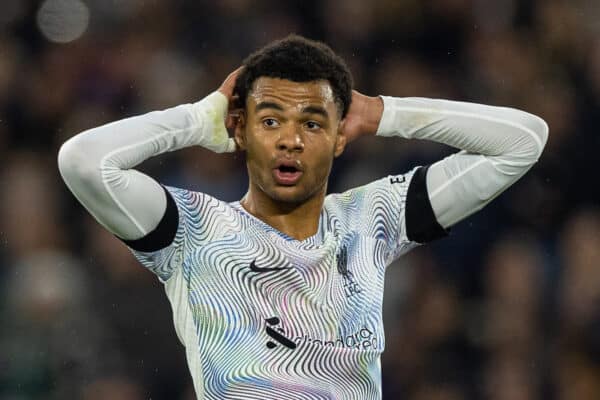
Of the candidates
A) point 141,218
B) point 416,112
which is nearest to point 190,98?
point 416,112

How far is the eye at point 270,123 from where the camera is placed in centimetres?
322

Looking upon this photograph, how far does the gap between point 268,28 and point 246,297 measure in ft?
9.63

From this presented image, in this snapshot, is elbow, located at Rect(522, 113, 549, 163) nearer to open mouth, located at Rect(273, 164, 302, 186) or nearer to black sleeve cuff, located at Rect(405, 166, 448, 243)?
black sleeve cuff, located at Rect(405, 166, 448, 243)

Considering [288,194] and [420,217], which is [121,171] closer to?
[288,194]

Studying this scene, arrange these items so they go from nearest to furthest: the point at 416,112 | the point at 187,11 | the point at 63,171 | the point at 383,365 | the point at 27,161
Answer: the point at 63,171 < the point at 416,112 < the point at 383,365 < the point at 27,161 < the point at 187,11

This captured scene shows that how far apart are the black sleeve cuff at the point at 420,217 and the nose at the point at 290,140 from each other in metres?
0.46

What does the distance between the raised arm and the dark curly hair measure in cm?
26

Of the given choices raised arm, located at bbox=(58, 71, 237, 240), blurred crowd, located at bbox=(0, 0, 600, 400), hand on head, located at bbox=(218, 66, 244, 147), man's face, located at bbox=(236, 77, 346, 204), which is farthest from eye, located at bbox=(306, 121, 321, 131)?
blurred crowd, located at bbox=(0, 0, 600, 400)

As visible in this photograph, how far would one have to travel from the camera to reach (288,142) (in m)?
3.17

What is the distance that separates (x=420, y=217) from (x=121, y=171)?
941 millimetres

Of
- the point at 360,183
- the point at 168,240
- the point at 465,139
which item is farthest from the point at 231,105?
the point at 360,183

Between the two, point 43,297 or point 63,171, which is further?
point 43,297

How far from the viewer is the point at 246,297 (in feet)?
10.1

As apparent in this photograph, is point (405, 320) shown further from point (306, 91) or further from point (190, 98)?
point (306, 91)
